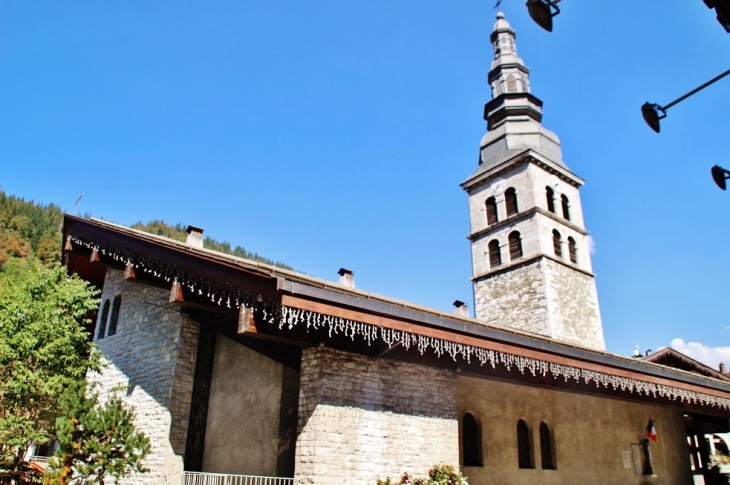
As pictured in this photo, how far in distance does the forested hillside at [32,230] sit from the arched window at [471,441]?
4305 centimetres

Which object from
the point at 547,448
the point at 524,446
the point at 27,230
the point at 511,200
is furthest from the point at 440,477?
the point at 27,230

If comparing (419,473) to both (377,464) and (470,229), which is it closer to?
(377,464)

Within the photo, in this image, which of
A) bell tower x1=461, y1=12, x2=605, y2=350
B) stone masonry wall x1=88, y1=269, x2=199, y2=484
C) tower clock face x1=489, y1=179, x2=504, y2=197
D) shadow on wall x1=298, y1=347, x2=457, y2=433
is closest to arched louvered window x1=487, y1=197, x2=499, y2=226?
bell tower x1=461, y1=12, x2=605, y2=350

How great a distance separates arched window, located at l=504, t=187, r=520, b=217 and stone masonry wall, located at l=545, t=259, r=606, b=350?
316cm

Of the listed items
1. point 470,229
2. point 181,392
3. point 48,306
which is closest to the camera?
point 181,392

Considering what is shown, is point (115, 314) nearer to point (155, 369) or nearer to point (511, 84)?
point (155, 369)

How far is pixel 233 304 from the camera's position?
27.9 ft

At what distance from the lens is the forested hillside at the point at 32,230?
5519cm

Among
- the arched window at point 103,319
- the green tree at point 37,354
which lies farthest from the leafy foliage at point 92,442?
the arched window at point 103,319

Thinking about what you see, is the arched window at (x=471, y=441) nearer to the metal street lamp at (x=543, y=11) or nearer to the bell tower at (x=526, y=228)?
the metal street lamp at (x=543, y=11)

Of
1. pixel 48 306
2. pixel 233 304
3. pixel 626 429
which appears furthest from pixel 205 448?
pixel 626 429

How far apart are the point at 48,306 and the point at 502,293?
17349mm

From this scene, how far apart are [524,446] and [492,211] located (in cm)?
1517

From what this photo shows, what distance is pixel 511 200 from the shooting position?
24.5 m
